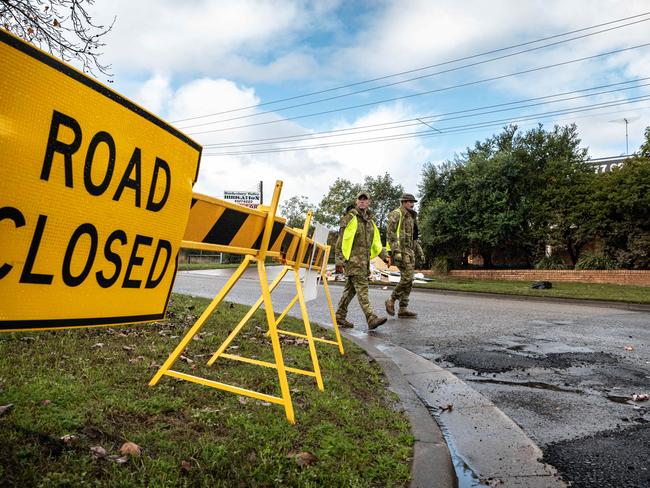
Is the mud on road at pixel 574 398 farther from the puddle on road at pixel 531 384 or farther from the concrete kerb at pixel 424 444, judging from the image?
the concrete kerb at pixel 424 444

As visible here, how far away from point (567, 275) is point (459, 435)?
19.8 metres

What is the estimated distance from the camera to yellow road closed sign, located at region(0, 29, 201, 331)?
141 cm

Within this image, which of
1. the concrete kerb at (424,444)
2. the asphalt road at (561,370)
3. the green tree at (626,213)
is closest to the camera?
the concrete kerb at (424,444)

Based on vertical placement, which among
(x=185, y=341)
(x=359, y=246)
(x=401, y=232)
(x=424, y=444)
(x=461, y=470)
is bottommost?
(x=461, y=470)

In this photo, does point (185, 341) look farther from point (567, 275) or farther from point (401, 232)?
point (567, 275)

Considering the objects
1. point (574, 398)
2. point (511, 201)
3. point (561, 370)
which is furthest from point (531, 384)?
point (511, 201)

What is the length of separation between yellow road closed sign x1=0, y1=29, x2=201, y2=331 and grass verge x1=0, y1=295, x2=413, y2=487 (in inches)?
32.5

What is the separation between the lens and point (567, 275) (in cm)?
2064

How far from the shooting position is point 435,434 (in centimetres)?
314

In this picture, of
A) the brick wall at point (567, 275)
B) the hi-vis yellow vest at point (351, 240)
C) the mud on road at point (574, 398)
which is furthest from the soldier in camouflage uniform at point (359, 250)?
the brick wall at point (567, 275)

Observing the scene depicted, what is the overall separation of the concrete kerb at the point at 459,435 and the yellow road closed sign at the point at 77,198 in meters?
1.74

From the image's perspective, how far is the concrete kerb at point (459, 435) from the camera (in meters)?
2.65

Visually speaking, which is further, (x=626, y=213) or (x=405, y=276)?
(x=626, y=213)

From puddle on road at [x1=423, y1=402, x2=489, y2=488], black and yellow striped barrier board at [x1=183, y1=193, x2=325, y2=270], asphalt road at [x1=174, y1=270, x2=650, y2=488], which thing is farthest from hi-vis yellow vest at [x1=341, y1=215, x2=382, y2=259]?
puddle on road at [x1=423, y1=402, x2=489, y2=488]
